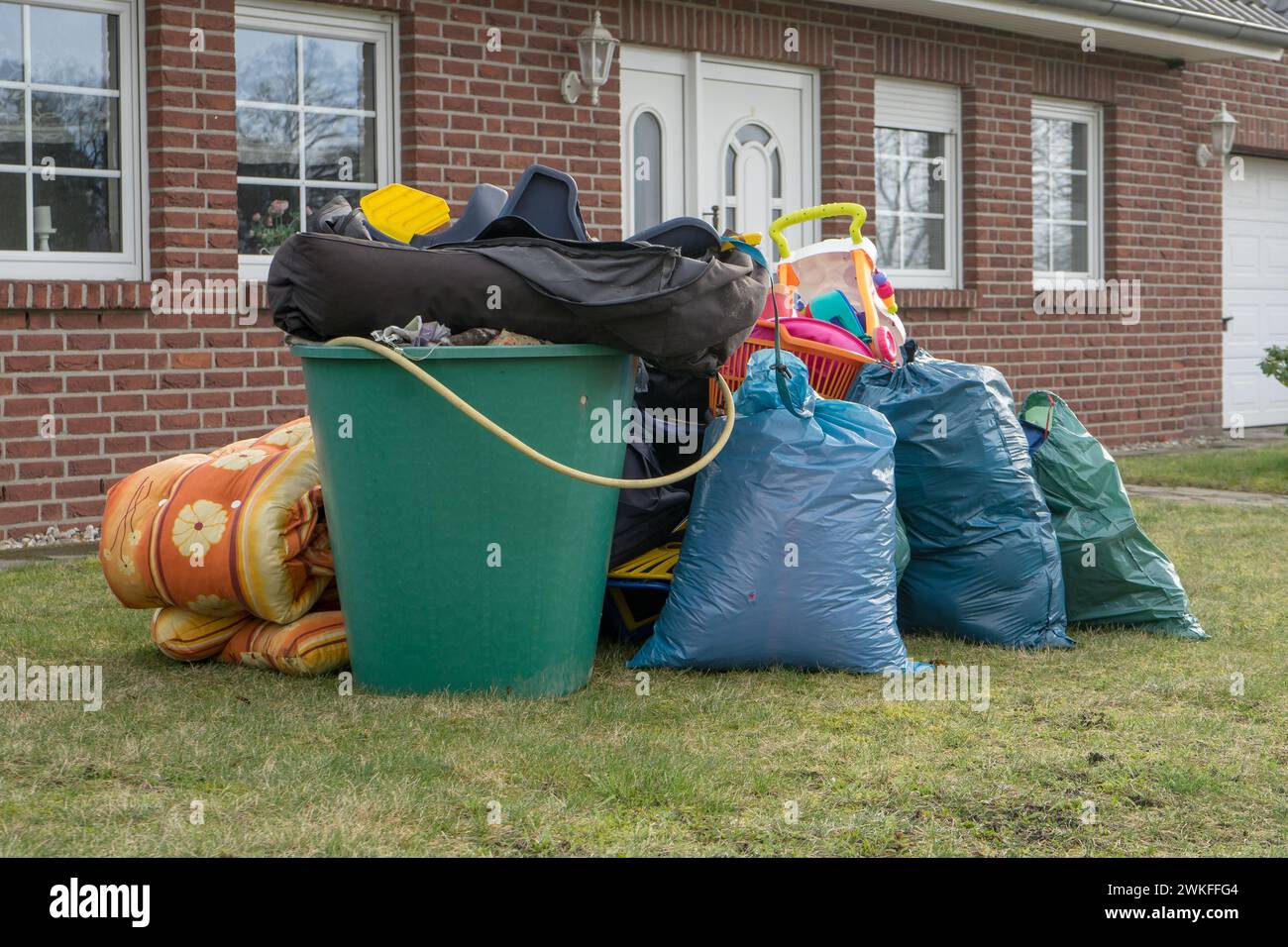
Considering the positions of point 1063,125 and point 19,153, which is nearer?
point 19,153

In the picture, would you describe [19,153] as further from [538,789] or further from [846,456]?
[538,789]

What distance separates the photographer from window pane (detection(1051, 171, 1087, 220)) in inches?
449

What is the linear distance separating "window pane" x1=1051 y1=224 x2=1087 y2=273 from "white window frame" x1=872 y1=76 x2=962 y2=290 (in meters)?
1.16

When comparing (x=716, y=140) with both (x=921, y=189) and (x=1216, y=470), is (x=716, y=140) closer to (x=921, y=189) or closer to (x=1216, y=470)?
(x=921, y=189)

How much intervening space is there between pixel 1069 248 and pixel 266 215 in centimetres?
630

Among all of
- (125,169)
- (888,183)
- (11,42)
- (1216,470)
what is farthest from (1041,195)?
(11,42)

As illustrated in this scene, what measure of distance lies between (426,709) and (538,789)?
664 millimetres

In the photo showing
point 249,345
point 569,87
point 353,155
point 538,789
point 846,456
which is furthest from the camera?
point 569,87

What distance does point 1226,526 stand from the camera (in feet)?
24.0

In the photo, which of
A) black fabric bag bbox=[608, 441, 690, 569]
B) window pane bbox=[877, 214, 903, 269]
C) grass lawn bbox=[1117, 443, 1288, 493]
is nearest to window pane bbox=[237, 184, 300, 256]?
black fabric bag bbox=[608, 441, 690, 569]

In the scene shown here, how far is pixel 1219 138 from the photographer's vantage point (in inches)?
483

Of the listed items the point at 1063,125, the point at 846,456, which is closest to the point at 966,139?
the point at 1063,125

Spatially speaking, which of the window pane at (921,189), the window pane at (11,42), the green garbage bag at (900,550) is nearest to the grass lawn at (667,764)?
the green garbage bag at (900,550)
